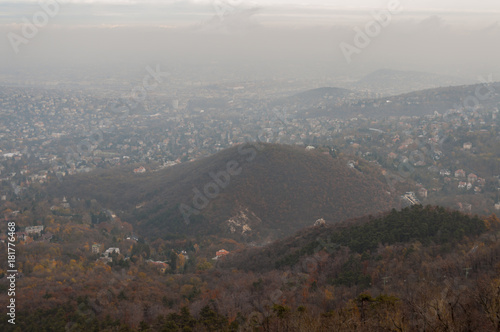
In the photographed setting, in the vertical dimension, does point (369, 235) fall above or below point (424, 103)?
below

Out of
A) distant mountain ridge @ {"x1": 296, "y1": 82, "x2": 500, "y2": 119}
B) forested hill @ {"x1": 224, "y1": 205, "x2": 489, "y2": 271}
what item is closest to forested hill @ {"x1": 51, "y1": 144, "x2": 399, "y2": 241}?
forested hill @ {"x1": 224, "y1": 205, "x2": 489, "y2": 271}

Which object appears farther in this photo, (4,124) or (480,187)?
(4,124)

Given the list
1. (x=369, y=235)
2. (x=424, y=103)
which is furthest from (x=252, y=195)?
(x=424, y=103)

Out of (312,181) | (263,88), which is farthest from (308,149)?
(263,88)

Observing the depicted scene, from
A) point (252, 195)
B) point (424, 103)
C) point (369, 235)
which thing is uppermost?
point (424, 103)

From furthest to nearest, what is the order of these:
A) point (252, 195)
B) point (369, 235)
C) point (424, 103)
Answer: point (424, 103) → point (252, 195) → point (369, 235)

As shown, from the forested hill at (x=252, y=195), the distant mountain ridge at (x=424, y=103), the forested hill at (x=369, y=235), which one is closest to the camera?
the forested hill at (x=369, y=235)

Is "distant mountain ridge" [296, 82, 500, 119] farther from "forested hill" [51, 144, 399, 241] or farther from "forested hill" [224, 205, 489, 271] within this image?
"forested hill" [224, 205, 489, 271]

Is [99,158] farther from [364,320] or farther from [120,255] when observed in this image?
[364,320]

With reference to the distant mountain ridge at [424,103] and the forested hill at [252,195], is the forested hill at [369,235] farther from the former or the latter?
the distant mountain ridge at [424,103]

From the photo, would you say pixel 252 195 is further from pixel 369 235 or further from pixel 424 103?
pixel 424 103

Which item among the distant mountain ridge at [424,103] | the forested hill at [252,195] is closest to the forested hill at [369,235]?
the forested hill at [252,195]
